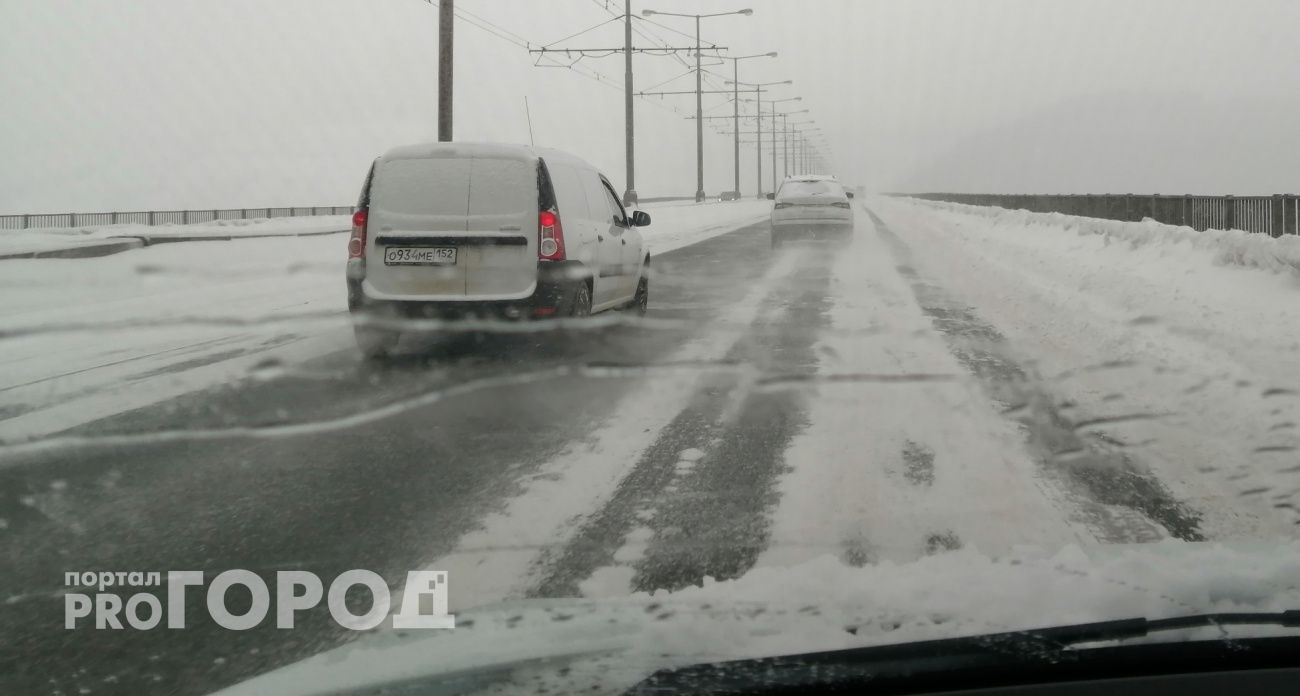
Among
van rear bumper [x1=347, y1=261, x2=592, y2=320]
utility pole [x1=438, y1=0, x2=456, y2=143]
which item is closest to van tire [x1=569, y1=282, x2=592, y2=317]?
van rear bumper [x1=347, y1=261, x2=592, y2=320]

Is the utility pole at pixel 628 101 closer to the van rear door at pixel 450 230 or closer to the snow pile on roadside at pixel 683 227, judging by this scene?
the snow pile on roadside at pixel 683 227

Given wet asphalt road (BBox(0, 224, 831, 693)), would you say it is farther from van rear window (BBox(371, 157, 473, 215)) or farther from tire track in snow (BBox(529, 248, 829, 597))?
van rear window (BBox(371, 157, 473, 215))

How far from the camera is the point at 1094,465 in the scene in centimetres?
531

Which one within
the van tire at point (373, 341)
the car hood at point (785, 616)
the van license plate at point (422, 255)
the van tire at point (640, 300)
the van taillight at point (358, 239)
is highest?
the van taillight at point (358, 239)

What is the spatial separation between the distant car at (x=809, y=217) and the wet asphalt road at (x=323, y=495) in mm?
17001

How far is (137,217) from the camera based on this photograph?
3484 centimetres

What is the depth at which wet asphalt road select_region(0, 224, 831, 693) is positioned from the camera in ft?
10.4

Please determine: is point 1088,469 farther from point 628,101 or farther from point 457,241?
point 628,101

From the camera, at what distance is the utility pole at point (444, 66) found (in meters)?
20.8

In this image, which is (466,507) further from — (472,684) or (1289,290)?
(1289,290)

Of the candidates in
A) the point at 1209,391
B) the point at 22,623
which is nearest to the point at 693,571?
the point at 22,623

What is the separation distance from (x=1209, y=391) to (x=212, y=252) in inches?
582

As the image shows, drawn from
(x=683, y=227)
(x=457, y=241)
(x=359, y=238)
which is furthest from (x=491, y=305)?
(x=683, y=227)

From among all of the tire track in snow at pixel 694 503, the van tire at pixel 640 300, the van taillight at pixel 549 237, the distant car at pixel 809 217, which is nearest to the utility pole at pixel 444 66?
the distant car at pixel 809 217
